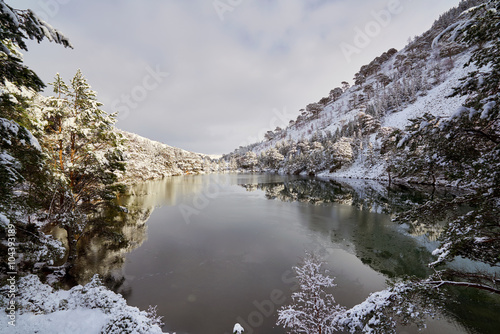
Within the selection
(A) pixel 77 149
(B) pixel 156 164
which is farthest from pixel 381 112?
(A) pixel 77 149

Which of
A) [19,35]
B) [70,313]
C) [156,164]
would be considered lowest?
[70,313]

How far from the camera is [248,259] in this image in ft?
44.7

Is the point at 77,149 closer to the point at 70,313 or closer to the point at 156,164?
the point at 70,313

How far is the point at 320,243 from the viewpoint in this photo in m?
16.0

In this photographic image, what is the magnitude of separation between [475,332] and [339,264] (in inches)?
236

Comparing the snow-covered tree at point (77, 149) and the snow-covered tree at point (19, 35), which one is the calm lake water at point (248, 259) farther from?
the snow-covered tree at point (19, 35)

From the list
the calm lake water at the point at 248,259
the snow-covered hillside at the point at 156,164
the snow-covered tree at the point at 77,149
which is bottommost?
the calm lake water at the point at 248,259

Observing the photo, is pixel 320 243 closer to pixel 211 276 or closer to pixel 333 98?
pixel 211 276

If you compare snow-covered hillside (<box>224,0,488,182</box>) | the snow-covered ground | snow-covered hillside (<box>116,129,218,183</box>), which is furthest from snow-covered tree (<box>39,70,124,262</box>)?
snow-covered hillside (<box>224,0,488,182</box>)

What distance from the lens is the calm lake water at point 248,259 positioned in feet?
29.0

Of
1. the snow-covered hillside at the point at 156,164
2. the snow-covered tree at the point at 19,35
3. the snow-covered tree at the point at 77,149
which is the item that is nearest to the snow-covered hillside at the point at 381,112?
the snow-covered hillside at the point at 156,164

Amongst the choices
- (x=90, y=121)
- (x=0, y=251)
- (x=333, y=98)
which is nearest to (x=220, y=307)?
(x=0, y=251)

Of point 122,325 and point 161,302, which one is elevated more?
point 122,325

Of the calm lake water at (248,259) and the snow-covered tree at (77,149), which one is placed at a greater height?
the snow-covered tree at (77,149)
